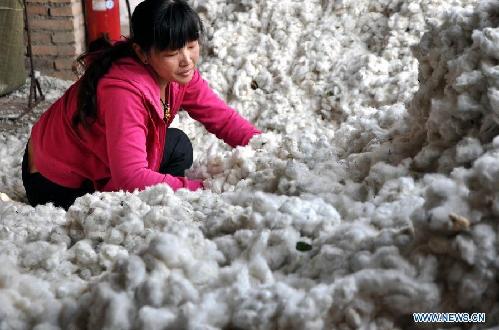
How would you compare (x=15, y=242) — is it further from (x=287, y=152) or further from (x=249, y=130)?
(x=249, y=130)

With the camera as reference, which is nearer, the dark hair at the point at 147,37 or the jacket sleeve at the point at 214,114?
the dark hair at the point at 147,37

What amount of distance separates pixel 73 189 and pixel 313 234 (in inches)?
43.0

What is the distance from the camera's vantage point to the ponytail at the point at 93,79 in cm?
154

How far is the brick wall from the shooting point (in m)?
3.04

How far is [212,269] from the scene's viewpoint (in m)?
0.67

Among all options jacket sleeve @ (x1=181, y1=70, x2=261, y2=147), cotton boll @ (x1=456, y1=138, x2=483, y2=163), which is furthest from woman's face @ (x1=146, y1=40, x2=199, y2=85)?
cotton boll @ (x1=456, y1=138, x2=483, y2=163)

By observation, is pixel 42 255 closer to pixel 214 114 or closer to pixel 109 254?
pixel 109 254

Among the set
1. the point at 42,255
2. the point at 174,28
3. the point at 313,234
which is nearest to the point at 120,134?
the point at 174,28

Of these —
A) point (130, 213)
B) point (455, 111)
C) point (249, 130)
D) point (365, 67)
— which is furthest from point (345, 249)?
point (365, 67)

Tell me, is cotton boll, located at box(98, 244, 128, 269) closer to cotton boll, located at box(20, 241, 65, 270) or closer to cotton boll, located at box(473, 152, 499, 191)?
cotton boll, located at box(20, 241, 65, 270)

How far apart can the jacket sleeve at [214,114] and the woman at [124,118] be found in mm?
30

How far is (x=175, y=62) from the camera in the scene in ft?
4.99

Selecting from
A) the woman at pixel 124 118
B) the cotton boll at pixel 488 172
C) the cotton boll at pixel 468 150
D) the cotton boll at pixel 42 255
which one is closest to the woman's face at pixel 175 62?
the woman at pixel 124 118

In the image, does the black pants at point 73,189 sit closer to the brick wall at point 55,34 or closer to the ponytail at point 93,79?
the ponytail at point 93,79
